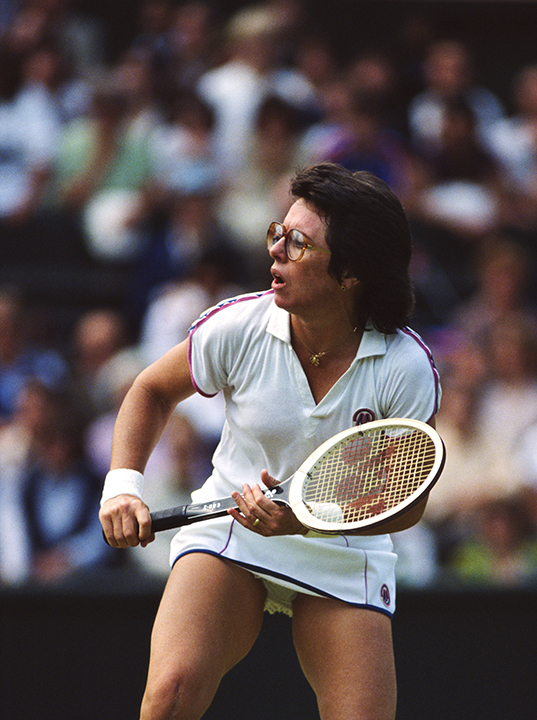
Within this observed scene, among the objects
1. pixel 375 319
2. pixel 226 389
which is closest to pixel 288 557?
pixel 226 389

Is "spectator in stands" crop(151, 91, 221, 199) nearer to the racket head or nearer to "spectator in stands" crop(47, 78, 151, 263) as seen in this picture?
"spectator in stands" crop(47, 78, 151, 263)

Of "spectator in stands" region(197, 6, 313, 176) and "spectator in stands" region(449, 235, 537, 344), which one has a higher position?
"spectator in stands" region(197, 6, 313, 176)

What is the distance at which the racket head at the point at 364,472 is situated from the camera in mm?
2188

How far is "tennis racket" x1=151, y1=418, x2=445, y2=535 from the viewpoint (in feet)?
7.22

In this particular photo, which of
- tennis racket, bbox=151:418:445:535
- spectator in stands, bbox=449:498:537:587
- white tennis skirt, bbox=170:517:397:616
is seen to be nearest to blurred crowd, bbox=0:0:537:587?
spectator in stands, bbox=449:498:537:587

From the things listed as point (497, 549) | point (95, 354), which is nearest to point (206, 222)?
point (95, 354)

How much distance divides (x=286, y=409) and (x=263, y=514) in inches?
13.2

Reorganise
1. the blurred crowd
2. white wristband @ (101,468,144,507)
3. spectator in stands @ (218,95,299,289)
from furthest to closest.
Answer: spectator in stands @ (218,95,299,289)
the blurred crowd
white wristband @ (101,468,144,507)

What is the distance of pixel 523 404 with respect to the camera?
202 inches

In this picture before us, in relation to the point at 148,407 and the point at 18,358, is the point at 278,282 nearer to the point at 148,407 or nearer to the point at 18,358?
the point at 148,407

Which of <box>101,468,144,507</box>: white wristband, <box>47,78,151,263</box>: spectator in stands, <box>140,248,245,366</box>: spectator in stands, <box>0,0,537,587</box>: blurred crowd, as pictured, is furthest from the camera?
<box>47,78,151,263</box>: spectator in stands

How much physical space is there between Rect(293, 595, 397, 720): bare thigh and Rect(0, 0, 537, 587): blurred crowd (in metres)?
2.23

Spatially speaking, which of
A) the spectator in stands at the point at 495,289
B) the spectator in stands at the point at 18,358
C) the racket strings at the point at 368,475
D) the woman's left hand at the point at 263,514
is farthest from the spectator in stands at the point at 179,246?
the woman's left hand at the point at 263,514

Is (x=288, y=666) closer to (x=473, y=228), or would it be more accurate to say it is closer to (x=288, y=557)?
(x=288, y=557)
